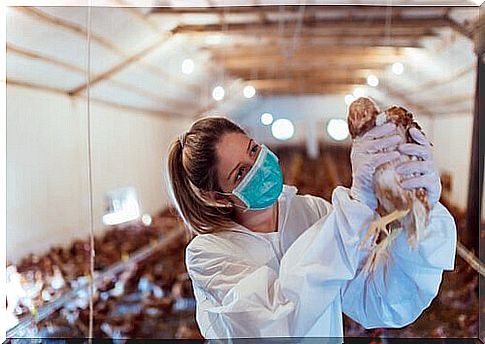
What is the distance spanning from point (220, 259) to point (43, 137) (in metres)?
0.49

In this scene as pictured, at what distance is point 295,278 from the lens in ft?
4.52

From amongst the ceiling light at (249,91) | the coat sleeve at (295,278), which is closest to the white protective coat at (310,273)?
the coat sleeve at (295,278)

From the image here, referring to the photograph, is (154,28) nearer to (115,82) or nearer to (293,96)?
(115,82)

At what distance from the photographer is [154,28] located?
157cm

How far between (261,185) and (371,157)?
22cm

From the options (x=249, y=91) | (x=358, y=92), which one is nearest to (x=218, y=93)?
(x=249, y=91)

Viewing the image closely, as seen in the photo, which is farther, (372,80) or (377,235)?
(372,80)

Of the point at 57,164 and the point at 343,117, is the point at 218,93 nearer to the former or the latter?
the point at 343,117

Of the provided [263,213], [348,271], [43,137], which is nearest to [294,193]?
[263,213]

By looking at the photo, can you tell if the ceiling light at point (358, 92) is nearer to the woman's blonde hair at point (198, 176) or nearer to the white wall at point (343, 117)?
the white wall at point (343, 117)

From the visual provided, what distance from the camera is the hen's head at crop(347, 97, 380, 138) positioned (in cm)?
144

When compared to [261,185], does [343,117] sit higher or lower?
higher

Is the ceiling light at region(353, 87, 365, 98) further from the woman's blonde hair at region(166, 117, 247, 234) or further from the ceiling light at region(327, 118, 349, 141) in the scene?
the woman's blonde hair at region(166, 117, 247, 234)

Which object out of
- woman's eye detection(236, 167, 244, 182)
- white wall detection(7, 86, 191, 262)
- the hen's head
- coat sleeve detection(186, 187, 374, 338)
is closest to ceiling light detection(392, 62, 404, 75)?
the hen's head
